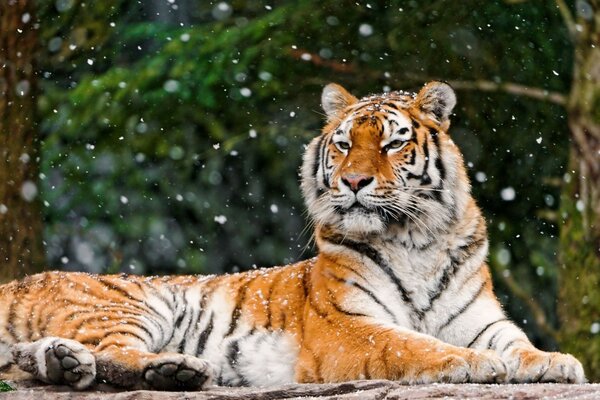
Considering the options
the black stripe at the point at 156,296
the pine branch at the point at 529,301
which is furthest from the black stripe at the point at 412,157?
the pine branch at the point at 529,301

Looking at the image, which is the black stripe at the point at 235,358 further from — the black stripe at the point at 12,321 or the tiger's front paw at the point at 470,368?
the tiger's front paw at the point at 470,368

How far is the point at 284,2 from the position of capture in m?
8.64

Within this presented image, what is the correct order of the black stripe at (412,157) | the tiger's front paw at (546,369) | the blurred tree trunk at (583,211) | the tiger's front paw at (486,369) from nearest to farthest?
the tiger's front paw at (486,369) → the tiger's front paw at (546,369) → the black stripe at (412,157) → the blurred tree trunk at (583,211)

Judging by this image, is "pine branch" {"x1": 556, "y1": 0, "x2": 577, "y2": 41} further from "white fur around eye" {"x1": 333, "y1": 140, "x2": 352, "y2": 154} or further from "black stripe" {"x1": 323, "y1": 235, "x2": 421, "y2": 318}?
"black stripe" {"x1": 323, "y1": 235, "x2": 421, "y2": 318}

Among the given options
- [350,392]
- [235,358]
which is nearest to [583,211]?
[235,358]

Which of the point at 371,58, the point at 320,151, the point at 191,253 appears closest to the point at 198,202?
the point at 191,253

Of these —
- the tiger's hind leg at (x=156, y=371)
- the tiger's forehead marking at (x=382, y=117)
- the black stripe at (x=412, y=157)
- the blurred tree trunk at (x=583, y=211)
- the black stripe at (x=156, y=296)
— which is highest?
the tiger's forehead marking at (x=382, y=117)

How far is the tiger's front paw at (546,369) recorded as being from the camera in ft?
15.5

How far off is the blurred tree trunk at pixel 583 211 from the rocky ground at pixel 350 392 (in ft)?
10.5

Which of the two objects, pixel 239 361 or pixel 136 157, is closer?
pixel 239 361

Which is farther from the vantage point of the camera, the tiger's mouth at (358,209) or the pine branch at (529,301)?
the pine branch at (529,301)

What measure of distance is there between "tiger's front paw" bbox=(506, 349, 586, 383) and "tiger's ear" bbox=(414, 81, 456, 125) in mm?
1558

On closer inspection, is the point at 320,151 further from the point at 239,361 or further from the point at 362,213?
the point at 239,361

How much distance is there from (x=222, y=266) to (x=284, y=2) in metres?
2.08
